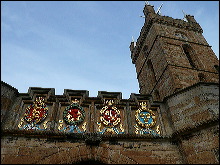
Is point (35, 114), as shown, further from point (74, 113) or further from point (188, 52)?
point (188, 52)

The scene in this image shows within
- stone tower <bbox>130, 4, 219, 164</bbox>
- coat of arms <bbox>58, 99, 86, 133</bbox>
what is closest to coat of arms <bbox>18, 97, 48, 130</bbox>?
coat of arms <bbox>58, 99, 86, 133</bbox>

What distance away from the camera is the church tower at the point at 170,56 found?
40.5ft

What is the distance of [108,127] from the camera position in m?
7.40

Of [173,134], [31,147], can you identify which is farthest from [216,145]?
[31,147]

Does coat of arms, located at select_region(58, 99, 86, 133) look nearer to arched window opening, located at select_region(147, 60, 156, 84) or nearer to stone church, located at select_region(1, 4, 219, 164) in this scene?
stone church, located at select_region(1, 4, 219, 164)

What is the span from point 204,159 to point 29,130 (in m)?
4.86

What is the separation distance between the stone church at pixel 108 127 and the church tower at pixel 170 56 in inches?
138

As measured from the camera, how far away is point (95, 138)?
6812 millimetres

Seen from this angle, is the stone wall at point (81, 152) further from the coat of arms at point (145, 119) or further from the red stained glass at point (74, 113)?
the red stained glass at point (74, 113)

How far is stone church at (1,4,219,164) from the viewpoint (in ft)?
21.4

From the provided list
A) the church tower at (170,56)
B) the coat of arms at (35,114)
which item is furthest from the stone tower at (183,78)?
the coat of arms at (35,114)

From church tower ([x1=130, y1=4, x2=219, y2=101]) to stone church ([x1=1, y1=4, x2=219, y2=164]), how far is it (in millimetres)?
3505

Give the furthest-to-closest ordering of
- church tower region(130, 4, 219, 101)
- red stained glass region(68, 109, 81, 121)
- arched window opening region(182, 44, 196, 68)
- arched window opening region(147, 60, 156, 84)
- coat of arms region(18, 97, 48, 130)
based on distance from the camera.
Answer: arched window opening region(147, 60, 156, 84) < arched window opening region(182, 44, 196, 68) < church tower region(130, 4, 219, 101) < red stained glass region(68, 109, 81, 121) < coat of arms region(18, 97, 48, 130)

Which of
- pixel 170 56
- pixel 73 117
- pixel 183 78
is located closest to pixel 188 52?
pixel 170 56
